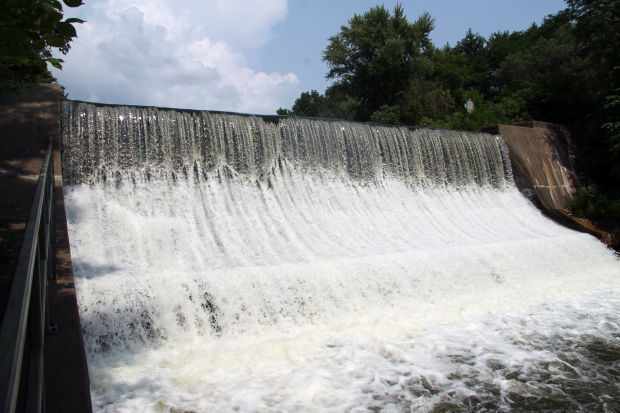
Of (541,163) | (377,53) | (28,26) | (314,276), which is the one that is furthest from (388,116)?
(28,26)

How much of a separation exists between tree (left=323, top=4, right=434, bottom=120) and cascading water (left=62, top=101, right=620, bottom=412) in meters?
18.2

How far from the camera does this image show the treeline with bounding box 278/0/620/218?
14.0m

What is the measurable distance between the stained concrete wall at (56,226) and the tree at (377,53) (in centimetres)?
2379

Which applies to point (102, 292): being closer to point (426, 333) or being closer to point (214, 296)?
point (214, 296)

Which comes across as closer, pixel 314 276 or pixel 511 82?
pixel 314 276

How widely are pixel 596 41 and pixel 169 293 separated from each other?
14497mm

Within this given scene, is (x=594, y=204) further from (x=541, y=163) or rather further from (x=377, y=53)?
(x=377, y=53)

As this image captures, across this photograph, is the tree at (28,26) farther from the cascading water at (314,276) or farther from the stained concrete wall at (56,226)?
the cascading water at (314,276)

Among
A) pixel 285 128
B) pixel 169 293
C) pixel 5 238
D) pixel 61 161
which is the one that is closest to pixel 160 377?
pixel 169 293

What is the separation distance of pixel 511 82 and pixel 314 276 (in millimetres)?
26578

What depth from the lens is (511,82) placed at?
93.4ft

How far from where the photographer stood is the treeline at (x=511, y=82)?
13969 millimetres

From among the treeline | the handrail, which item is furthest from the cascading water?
the treeline

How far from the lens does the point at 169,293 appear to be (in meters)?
5.28
